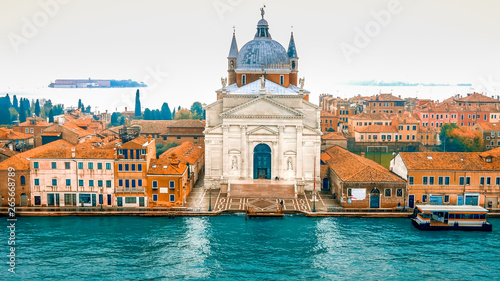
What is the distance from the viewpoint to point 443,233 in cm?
4319

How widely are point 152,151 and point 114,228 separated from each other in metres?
10.4

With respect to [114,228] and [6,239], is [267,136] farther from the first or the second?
[6,239]

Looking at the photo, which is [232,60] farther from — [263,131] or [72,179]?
[72,179]

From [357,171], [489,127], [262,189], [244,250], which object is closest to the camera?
[244,250]

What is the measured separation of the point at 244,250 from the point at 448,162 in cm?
2288

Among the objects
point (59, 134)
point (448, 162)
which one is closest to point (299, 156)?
point (448, 162)

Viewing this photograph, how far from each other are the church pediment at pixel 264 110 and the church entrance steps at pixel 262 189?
271 inches

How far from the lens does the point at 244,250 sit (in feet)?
126

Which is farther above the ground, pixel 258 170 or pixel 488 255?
pixel 258 170

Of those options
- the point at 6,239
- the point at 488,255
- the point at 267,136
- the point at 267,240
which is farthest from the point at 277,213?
the point at 6,239

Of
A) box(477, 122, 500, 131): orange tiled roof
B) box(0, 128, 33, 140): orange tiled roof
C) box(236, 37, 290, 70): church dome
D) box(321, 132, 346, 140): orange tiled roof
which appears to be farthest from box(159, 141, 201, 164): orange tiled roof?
box(477, 122, 500, 131): orange tiled roof

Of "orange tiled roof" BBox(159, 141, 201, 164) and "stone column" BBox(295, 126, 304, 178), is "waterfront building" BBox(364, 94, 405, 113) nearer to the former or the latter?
"orange tiled roof" BBox(159, 141, 201, 164)

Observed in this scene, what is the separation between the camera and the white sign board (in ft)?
157

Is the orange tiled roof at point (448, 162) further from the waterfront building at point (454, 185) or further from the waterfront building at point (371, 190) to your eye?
the waterfront building at point (371, 190)
